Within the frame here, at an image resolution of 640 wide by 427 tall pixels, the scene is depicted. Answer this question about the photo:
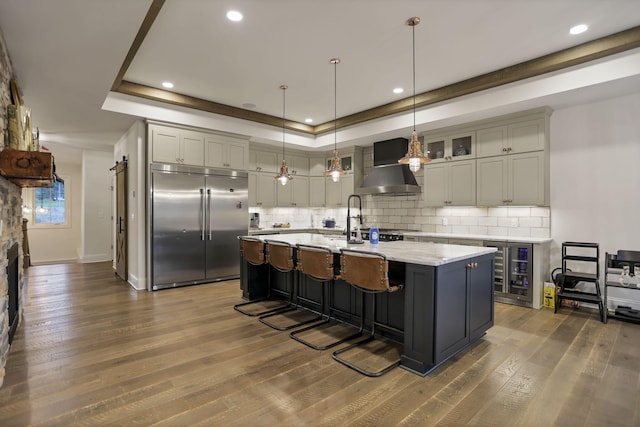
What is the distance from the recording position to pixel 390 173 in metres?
5.90

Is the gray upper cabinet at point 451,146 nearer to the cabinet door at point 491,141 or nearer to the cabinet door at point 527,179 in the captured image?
the cabinet door at point 491,141

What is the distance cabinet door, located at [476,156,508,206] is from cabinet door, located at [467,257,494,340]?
1.98 meters

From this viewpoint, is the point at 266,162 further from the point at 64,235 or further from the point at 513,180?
the point at 64,235

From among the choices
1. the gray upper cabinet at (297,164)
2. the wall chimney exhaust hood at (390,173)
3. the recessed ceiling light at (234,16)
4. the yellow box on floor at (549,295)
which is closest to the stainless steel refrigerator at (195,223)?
the gray upper cabinet at (297,164)

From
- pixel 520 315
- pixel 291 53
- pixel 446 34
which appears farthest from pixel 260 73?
pixel 520 315

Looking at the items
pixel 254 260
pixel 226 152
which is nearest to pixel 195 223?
pixel 226 152

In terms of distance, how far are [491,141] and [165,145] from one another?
4896mm

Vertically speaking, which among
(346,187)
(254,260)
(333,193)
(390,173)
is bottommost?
(254,260)

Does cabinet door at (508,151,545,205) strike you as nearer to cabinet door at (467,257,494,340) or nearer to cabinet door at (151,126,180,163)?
cabinet door at (467,257,494,340)

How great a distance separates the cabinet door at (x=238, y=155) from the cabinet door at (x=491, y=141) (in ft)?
12.7

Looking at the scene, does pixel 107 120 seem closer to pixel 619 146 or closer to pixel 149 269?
pixel 149 269

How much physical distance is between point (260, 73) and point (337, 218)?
158 inches

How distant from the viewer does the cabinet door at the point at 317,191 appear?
738 centimetres

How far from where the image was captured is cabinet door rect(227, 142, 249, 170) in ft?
19.2
